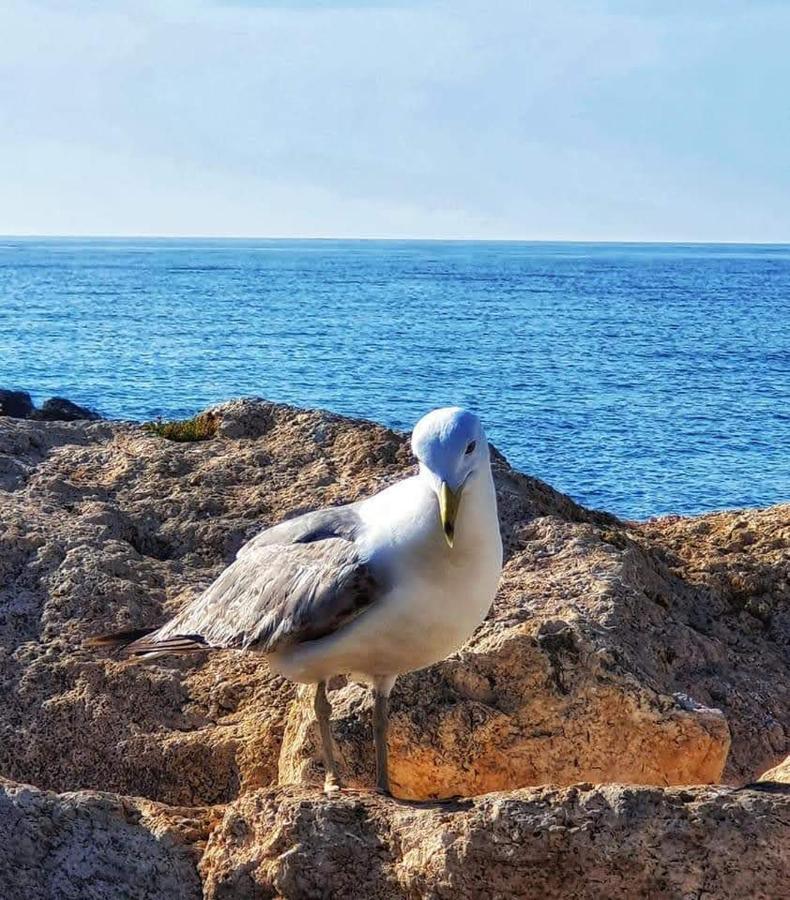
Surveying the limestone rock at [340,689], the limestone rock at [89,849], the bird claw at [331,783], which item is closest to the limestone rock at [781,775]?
the limestone rock at [340,689]

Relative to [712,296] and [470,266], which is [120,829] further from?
[470,266]

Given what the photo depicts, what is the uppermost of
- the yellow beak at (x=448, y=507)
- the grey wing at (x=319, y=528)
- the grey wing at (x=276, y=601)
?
the yellow beak at (x=448, y=507)

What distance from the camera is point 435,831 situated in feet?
14.9

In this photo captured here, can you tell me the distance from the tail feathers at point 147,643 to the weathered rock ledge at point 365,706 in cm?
46

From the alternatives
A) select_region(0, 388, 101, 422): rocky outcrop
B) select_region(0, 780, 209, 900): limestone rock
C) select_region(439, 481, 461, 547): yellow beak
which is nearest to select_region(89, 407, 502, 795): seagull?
select_region(439, 481, 461, 547): yellow beak

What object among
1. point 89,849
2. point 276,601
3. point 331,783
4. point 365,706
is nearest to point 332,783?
point 331,783

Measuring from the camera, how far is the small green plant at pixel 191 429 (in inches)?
382

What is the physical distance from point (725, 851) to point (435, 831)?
3.00ft

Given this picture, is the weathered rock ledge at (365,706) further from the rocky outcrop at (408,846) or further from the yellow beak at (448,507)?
the yellow beak at (448,507)

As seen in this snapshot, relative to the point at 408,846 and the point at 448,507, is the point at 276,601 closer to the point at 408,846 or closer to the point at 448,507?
the point at 448,507

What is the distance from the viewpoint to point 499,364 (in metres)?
54.3

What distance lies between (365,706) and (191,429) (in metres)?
4.09

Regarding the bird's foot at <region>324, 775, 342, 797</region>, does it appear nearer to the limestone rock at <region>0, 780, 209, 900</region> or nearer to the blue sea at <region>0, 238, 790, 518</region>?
the limestone rock at <region>0, 780, 209, 900</region>

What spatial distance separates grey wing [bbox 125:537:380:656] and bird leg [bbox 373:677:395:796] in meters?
0.39
